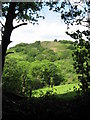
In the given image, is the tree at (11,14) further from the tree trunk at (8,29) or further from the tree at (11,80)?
the tree at (11,80)

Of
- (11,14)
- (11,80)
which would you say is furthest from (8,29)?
(11,80)

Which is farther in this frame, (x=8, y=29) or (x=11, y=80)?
(x=11, y=80)

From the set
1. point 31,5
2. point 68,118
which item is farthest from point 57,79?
point 68,118

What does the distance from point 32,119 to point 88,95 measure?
108 inches

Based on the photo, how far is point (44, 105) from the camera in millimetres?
8297

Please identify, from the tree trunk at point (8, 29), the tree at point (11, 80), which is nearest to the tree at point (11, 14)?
the tree trunk at point (8, 29)

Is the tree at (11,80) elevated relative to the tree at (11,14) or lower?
lower

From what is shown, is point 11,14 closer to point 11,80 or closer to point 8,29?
point 8,29

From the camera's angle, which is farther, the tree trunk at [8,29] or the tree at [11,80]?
the tree at [11,80]

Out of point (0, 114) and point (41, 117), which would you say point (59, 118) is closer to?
point (41, 117)

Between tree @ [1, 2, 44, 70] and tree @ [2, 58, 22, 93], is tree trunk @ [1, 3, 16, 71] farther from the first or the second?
tree @ [2, 58, 22, 93]

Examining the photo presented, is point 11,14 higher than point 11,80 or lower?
higher

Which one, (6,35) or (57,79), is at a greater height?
(6,35)

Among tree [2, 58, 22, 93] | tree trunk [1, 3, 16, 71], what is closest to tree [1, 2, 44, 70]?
tree trunk [1, 3, 16, 71]
